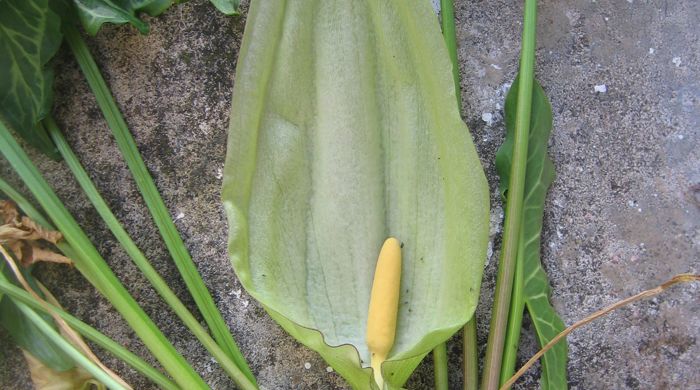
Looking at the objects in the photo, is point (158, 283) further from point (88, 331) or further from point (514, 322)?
point (514, 322)

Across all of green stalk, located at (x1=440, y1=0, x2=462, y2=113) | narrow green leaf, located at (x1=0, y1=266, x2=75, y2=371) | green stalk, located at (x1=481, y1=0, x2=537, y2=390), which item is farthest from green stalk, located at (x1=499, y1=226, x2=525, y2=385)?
narrow green leaf, located at (x1=0, y1=266, x2=75, y2=371)

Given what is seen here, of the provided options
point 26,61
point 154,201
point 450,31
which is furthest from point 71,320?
point 450,31

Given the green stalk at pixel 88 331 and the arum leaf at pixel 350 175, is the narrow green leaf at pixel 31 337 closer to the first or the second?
the green stalk at pixel 88 331

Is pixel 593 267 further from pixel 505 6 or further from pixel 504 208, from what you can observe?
pixel 505 6

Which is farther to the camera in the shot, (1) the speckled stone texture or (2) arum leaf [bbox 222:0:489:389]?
(1) the speckled stone texture

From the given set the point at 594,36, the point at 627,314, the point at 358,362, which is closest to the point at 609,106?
the point at 594,36

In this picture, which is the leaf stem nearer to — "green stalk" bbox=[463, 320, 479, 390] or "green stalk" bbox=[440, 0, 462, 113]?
"green stalk" bbox=[463, 320, 479, 390]

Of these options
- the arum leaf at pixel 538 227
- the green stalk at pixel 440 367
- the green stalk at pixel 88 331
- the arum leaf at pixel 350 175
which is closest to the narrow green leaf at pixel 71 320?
the green stalk at pixel 88 331
